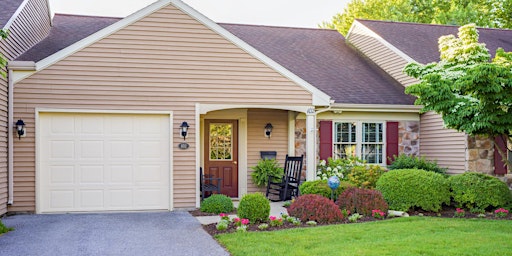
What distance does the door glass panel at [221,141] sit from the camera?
13.3m

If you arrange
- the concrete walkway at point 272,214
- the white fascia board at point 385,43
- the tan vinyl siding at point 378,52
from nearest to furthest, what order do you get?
the concrete walkway at point 272,214 → the white fascia board at point 385,43 → the tan vinyl siding at point 378,52

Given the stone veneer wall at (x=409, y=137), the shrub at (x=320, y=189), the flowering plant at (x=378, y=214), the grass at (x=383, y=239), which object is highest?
the stone veneer wall at (x=409, y=137)

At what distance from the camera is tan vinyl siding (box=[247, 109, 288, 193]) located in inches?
521

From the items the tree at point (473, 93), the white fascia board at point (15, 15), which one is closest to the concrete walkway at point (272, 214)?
the tree at point (473, 93)

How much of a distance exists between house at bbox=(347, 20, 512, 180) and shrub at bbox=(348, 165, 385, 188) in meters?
1.90

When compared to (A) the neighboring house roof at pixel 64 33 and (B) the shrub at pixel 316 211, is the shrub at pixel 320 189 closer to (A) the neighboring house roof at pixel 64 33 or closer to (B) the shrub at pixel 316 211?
(B) the shrub at pixel 316 211

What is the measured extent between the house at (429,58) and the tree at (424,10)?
29.8ft

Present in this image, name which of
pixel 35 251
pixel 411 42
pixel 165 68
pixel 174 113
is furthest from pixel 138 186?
pixel 411 42

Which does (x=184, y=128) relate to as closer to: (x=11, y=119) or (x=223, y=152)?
(x=223, y=152)

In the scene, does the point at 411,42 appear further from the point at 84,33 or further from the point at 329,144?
the point at 84,33

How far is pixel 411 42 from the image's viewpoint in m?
15.9

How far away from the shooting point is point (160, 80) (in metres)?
10.8

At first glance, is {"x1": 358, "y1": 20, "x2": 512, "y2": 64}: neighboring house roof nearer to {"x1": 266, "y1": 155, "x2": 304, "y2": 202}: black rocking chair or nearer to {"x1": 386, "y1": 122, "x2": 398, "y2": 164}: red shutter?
{"x1": 386, "y1": 122, "x2": 398, "y2": 164}: red shutter

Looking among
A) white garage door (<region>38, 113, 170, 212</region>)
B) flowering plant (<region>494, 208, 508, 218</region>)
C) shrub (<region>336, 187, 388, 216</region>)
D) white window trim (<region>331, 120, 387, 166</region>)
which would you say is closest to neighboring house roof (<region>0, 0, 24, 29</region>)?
white garage door (<region>38, 113, 170, 212</region>)
